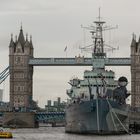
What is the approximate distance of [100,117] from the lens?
186500 millimetres

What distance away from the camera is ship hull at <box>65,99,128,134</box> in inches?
7343

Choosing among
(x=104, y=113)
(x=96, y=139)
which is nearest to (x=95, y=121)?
(x=104, y=113)

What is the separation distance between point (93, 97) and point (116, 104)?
5421mm

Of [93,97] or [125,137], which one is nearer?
[125,137]

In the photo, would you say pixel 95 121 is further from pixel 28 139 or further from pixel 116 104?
pixel 28 139

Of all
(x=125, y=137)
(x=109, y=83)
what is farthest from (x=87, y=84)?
(x=125, y=137)

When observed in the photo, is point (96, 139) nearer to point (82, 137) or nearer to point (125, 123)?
point (82, 137)

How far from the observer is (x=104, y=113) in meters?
186

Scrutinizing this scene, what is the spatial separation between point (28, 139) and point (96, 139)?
39.6 feet

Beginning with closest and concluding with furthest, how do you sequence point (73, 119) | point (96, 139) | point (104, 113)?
point (96, 139), point (104, 113), point (73, 119)

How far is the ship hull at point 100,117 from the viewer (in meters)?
186

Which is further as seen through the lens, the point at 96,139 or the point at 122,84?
the point at 122,84

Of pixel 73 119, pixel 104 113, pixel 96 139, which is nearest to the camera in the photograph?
pixel 96 139

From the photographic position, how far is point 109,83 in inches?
7746
